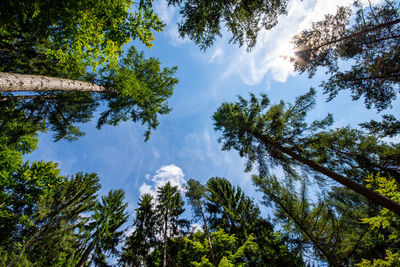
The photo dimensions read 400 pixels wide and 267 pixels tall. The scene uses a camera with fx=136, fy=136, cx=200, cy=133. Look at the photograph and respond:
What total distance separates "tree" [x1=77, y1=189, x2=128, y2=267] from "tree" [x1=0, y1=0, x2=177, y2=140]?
14.1 feet

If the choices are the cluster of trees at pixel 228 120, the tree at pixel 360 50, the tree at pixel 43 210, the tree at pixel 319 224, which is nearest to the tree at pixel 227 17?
the cluster of trees at pixel 228 120

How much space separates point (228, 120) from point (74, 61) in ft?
25.4

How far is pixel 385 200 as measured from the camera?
12.5ft

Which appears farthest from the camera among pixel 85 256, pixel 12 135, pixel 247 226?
pixel 247 226

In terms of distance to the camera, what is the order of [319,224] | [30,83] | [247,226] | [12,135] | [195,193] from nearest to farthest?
[30,83] → [319,224] → [12,135] → [247,226] → [195,193]

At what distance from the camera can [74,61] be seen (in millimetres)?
4352

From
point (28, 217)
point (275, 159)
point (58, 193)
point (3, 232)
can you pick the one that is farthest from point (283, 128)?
point (3, 232)

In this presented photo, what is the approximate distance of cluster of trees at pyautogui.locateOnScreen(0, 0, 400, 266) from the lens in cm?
448

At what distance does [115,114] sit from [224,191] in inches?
381

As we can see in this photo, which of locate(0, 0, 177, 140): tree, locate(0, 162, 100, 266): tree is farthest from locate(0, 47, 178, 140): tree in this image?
locate(0, 162, 100, 266): tree

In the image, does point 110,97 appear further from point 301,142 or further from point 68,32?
point 301,142

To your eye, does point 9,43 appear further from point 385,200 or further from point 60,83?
point 385,200

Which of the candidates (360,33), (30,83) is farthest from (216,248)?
(360,33)

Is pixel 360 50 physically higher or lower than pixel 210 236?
higher
